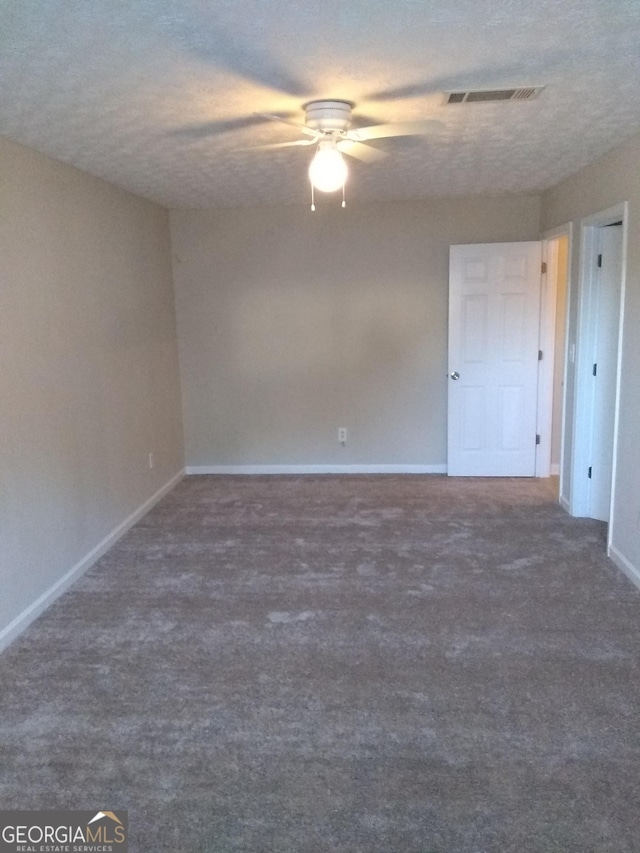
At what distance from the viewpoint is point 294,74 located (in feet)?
7.69

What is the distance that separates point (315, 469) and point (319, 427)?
0.42 m

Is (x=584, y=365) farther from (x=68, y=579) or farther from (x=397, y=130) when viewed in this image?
(x=68, y=579)

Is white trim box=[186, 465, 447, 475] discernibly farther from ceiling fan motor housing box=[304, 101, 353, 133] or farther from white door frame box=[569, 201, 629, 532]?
ceiling fan motor housing box=[304, 101, 353, 133]

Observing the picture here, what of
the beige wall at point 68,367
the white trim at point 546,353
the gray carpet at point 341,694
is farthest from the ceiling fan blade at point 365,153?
the gray carpet at point 341,694

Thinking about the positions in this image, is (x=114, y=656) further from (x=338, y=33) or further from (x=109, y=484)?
(x=338, y=33)

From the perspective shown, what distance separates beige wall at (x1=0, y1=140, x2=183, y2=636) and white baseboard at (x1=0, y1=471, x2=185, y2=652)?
3cm

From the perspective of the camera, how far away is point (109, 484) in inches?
167

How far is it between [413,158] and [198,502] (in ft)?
10.2

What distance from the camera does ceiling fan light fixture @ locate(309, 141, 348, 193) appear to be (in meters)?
2.76

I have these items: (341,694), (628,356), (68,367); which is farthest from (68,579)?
(628,356)

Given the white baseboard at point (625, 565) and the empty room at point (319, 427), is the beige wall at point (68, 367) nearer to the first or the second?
the empty room at point (319, 427)

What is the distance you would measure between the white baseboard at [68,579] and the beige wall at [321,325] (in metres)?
1.30

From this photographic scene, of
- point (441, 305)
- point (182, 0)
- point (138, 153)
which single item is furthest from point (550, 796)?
point (441, 305)

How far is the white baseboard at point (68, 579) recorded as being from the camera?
3044 millimetres
